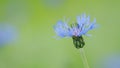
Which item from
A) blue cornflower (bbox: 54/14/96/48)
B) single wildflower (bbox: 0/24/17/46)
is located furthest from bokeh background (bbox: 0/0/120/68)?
blue cornflower (bbox: 54/14/96/48)

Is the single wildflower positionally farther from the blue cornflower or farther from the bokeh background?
the blue cornflower

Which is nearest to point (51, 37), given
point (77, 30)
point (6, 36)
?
point (6, 36)

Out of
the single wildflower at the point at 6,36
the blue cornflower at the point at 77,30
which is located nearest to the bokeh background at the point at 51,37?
the single wildflower at the point at 6,36

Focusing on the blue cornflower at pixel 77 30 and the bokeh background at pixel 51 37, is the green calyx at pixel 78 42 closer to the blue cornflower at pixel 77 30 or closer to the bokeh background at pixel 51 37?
the blue cornflower at pixel 77 30

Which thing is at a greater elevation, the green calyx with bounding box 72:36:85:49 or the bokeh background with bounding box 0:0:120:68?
the bokeh background with bounding box 0:0:120:68

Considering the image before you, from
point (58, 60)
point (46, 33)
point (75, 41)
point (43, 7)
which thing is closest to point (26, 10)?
point (43, 7)

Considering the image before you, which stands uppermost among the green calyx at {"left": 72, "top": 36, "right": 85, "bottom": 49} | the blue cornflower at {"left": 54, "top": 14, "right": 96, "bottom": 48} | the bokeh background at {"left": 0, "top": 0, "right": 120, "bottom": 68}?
the bokeh background at {"left": 0, "top": 0, "right": 120, "bottom": 68}

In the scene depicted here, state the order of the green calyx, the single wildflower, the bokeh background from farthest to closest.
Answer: the single wildflower < the bokeh background < the green calyx

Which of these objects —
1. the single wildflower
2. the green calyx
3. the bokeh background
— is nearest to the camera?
the green calyx

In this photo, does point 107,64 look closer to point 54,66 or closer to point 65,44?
point 54,66

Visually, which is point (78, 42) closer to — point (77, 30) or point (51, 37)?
point (77, 30)
